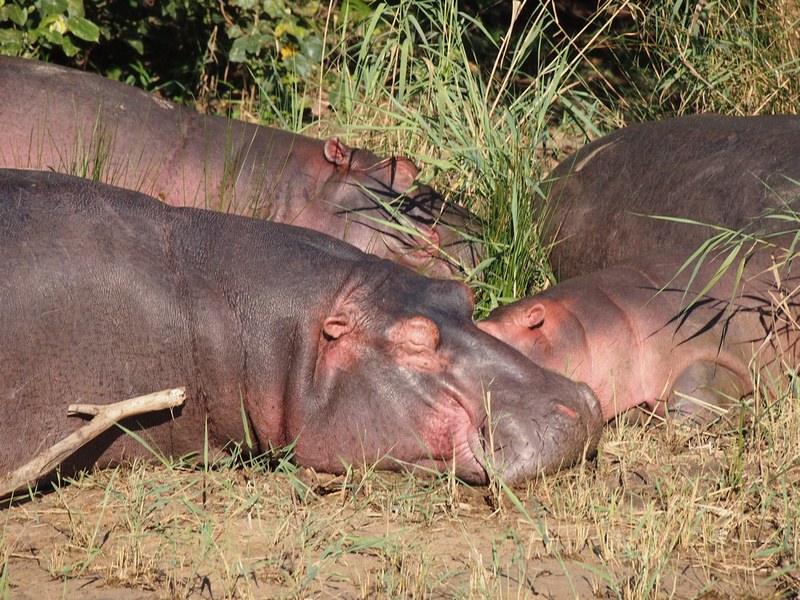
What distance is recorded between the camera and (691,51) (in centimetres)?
573

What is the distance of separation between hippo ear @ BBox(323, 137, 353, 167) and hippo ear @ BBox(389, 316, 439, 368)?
2.07m

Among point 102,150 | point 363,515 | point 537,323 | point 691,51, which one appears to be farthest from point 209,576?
point 691,51

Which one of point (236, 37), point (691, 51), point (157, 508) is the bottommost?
point (157, 508)

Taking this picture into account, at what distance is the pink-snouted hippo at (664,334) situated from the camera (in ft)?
11.6

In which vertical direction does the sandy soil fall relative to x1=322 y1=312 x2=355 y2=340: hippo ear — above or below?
below

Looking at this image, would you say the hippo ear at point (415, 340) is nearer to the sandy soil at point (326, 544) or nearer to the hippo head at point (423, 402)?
the hippo head at point (423, 402)

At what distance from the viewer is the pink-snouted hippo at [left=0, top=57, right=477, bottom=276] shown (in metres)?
4.45

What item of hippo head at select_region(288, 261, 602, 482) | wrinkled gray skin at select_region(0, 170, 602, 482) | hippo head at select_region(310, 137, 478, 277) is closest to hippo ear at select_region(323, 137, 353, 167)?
hippo head at select_region(310, 137, 478, 277)

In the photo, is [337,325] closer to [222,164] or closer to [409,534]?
[409,534]

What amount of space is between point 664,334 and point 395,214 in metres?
1.44

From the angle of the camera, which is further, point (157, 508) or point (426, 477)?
point (426, 477)

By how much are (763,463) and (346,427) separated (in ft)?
4.30

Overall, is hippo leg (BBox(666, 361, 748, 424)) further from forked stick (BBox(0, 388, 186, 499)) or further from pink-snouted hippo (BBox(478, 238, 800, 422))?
forked stick (BBox(0, 388, 186, 499))

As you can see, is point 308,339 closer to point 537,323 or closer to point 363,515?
point 363,515
